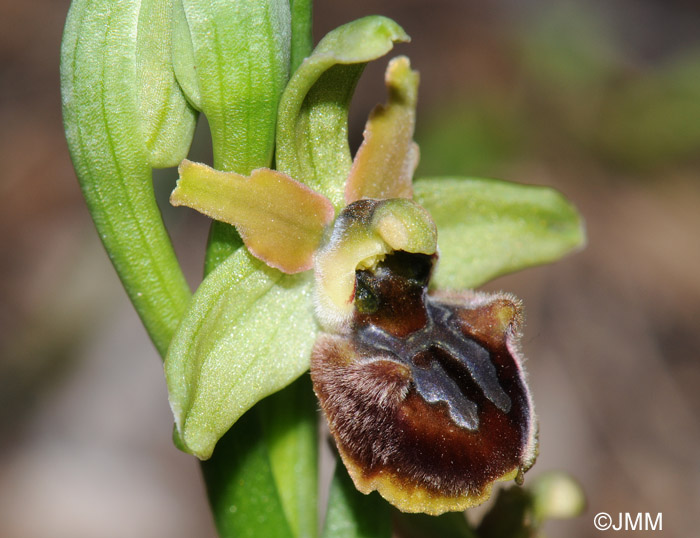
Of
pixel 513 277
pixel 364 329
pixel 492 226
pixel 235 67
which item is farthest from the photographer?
pixel 513 277

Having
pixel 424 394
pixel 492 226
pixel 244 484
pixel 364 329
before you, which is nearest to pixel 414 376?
pixel 424 394

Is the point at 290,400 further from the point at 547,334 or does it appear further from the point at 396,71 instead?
the point at 547,334

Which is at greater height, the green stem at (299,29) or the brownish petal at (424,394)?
the green stem at (299,29)

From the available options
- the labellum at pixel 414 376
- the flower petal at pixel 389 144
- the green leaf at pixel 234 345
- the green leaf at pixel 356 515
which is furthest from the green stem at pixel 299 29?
the green leaf at pixel 356 515

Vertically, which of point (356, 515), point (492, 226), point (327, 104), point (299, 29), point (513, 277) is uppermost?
point (299, 29)

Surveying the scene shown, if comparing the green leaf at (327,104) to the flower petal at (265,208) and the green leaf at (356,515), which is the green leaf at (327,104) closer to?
the flower petal at (265,208)

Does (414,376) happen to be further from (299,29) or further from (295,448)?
(299,29)
